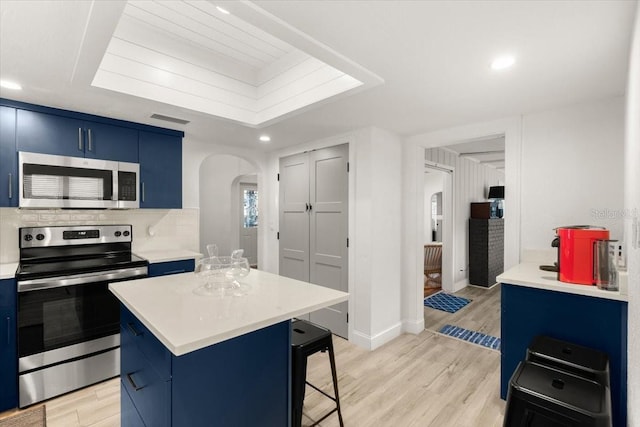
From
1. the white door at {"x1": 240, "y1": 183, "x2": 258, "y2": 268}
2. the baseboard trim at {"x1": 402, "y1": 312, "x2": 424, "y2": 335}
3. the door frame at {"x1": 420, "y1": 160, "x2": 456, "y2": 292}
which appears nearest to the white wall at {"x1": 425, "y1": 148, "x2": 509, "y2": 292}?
the door frame at {"x1": 420, "y1": 160, "x2": 456, "y2": 292}

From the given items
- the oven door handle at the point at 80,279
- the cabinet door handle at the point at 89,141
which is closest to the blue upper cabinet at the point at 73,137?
the cabinet door handle at the point at 89,141

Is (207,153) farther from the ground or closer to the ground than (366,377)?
farther from the ground

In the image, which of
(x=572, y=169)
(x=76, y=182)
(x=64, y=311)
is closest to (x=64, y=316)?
(x=64, y=311)

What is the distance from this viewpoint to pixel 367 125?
10.0 ft

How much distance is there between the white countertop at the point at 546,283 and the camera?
1751mm

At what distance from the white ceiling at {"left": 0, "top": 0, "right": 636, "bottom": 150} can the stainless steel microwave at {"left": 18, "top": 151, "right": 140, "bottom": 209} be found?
17.8 inches

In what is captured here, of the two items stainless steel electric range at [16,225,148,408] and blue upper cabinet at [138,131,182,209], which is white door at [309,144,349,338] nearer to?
blue upper cabinet at [138,131,182,209]

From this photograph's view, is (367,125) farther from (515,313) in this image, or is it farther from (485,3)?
(515,313)

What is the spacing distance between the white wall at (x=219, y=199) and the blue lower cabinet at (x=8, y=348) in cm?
407

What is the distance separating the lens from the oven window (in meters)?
2.20

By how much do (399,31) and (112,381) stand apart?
10.7 ft

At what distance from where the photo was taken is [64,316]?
236cm

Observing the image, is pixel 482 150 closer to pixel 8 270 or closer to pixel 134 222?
pixel 134 222

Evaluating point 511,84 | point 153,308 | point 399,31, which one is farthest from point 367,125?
point 153,308
